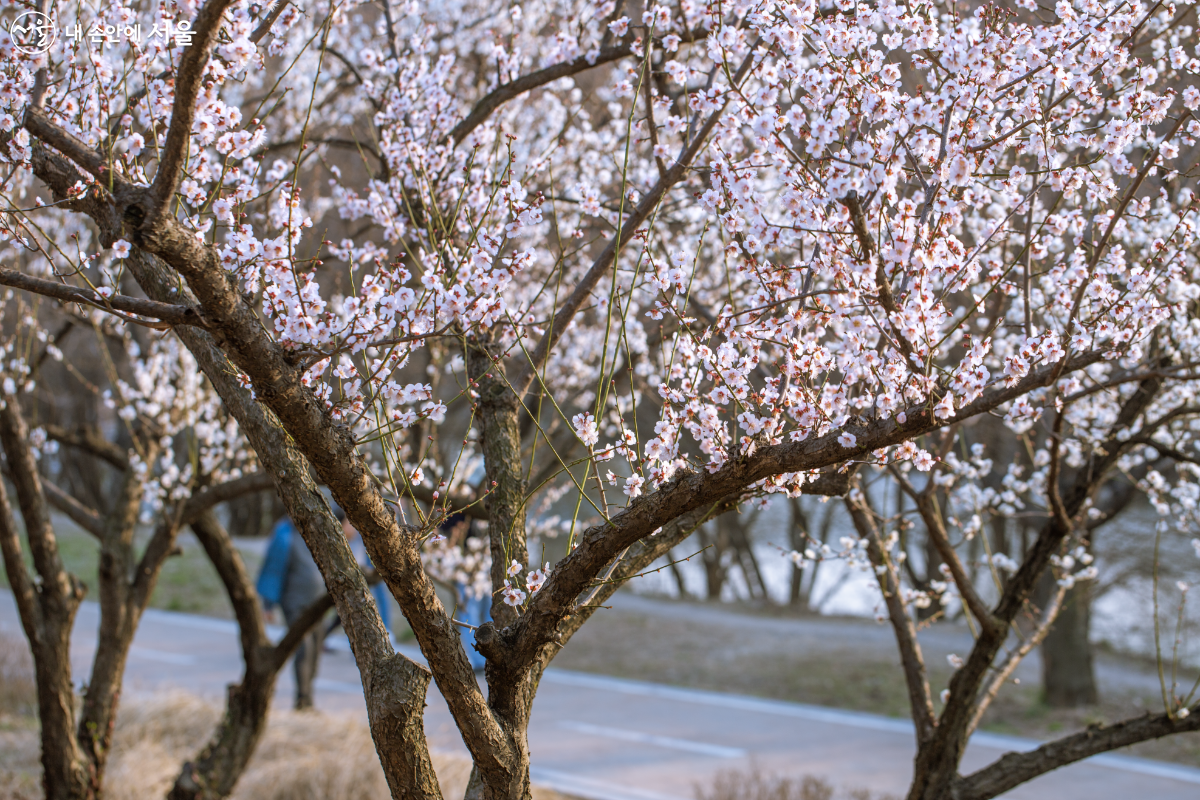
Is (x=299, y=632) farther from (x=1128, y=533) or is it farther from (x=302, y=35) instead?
(x=1128, y=533)

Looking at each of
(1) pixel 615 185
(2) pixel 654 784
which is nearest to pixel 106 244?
(1) pixel 615 185

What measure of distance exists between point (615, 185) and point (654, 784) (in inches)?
155

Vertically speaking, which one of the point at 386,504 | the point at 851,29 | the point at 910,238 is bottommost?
the point at 386,504

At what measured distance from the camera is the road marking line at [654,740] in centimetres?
706

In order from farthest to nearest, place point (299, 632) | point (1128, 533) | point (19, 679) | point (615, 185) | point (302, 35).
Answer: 1. point (1128, 533)
2. point (19, 679)
3. point (302, 35)
4. point (615, 185)
5. point (299, 632)

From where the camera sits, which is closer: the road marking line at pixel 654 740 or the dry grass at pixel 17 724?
the dry grass at pixel 17 724

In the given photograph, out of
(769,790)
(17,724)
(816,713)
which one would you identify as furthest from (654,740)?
(17,724)

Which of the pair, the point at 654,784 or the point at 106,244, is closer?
the point at 106,244

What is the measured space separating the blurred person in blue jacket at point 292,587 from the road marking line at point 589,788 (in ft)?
7.55

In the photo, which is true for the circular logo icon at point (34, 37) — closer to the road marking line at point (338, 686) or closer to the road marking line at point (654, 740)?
the road marking line at point (654, 740)

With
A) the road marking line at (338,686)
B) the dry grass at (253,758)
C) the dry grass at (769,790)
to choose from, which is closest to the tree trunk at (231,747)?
the dry grass at (253,758)

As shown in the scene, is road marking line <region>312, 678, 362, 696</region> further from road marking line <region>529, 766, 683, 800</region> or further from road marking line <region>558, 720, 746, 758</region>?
road marking line <region>529, 766, 683, 800</region>

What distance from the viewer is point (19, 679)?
24.9ft

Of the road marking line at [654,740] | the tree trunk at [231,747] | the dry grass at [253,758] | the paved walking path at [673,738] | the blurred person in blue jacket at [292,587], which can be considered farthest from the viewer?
the blurred person in blue jacket at [292,587]
